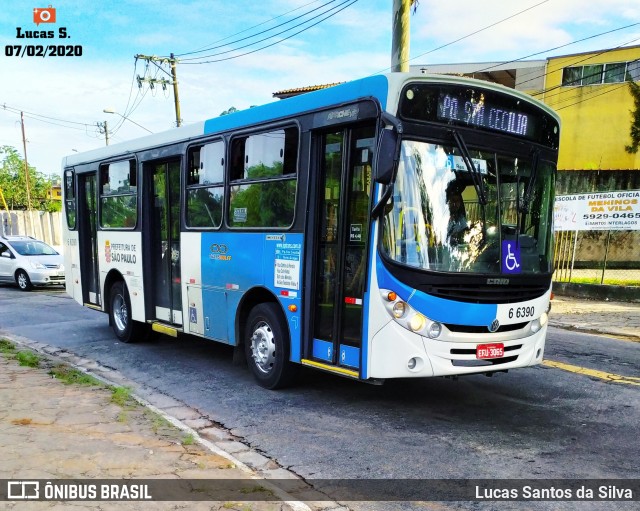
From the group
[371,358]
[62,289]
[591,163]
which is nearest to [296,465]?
[371,358]

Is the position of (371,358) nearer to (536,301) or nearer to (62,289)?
(536,301)

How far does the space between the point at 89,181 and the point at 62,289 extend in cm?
935

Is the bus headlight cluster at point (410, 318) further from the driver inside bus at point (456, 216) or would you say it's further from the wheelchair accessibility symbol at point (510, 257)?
the wheelchair accessibility symbol at point (510, 257)

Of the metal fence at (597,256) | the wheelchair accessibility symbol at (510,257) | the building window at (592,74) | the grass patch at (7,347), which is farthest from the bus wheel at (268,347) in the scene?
the building window at (592,74)

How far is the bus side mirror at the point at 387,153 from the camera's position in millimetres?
4871

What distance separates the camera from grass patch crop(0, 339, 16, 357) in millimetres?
8252

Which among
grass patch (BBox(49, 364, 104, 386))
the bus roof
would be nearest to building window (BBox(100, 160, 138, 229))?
the bus roof

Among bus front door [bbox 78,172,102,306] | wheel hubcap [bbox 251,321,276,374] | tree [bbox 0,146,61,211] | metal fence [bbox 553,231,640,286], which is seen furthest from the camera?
tree [bbox 0,146,61,211]

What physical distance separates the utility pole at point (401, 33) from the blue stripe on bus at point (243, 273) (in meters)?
7.45

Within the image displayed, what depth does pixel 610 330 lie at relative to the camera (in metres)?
10.6

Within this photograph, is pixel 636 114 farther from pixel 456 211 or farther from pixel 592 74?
pixel 456 211

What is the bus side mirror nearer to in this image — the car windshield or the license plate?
the license plate

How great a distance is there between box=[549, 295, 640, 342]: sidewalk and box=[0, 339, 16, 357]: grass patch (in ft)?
31.4

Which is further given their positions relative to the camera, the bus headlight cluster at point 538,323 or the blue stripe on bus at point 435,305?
the bus headlight cluster at point 538,323
